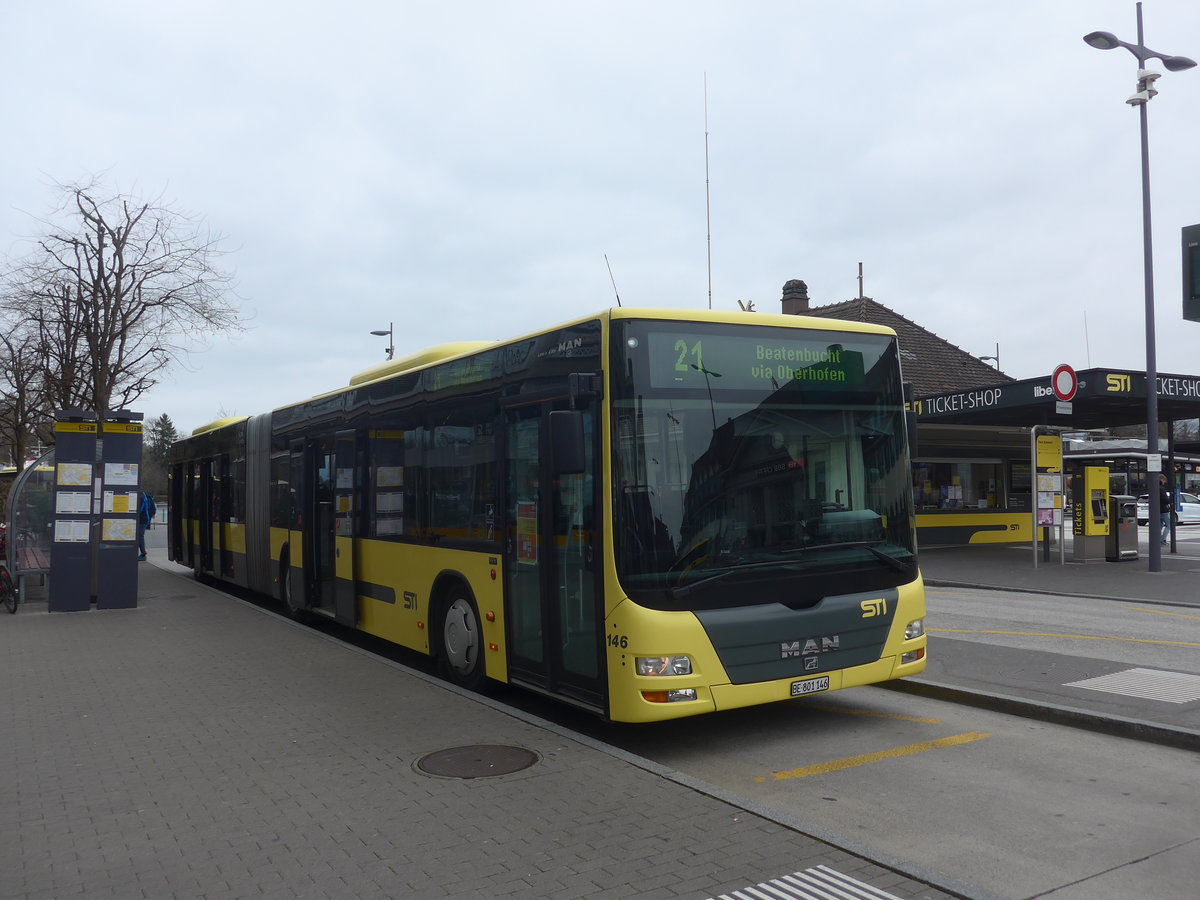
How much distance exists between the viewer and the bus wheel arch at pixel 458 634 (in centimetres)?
827

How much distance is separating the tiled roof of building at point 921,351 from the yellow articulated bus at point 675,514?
82.1ft

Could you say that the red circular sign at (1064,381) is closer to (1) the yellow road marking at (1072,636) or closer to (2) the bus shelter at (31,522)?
(1) the yellow road marking at (1072,636)

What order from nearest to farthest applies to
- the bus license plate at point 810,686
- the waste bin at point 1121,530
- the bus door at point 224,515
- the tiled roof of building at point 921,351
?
the bus license plate at point 810,686, the bus door at point 224,515, the waste bin at point 1121,530, the tiled roof of building at point 921,351

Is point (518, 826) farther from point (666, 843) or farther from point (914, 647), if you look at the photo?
point (914, 647)

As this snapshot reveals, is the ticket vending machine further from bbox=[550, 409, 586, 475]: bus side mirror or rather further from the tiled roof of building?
bbox=[550, 409, 586, 475]: bus side mirror

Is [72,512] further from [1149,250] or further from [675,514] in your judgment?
[1149,250]

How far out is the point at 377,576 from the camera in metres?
10.3

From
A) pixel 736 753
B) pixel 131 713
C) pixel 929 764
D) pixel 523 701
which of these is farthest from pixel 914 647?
pixel 131 713

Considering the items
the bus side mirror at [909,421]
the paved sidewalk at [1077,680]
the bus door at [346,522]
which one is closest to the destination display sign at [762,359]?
the bus side mirror at [909,421]

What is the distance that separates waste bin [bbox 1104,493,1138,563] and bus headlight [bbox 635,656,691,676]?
17795 mm

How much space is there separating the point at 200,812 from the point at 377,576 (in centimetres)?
497

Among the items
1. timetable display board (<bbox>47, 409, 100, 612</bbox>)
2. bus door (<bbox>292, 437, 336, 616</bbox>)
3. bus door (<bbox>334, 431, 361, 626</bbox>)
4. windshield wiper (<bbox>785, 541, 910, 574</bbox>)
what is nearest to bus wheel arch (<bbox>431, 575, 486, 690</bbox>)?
bus door (<bbox>334, 431, 361, 626</bbox>)

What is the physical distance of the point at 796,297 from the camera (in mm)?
32625

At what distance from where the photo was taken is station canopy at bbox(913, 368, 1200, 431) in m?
19.0
